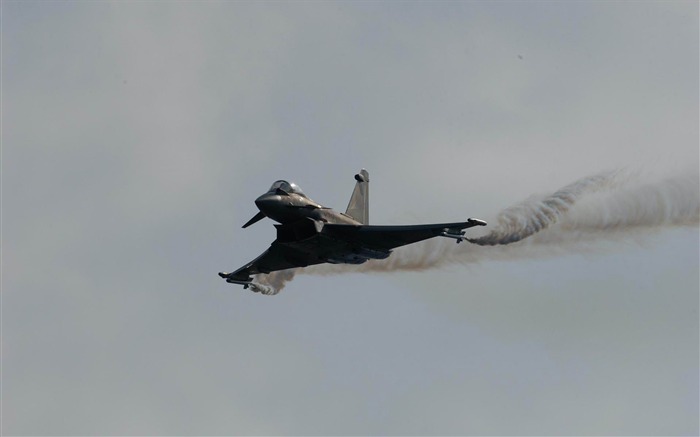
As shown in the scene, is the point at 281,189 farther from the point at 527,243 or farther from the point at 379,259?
the point at 527,243

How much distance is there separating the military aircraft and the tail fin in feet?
12.2

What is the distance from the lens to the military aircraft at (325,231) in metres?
60.5

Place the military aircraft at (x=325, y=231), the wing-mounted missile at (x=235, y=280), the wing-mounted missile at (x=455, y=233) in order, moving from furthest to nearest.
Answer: the wing-mounted missile at (x=235, y=280) < the military aircraft at (x=325, y=231) < the wing-mounted missile at (x=455, y=233)

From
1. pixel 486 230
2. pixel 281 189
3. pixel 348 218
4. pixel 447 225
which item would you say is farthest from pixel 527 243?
pixel 281 189

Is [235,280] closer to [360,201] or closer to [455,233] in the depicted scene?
[360,201]

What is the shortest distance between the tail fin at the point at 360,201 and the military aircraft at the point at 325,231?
3715mm

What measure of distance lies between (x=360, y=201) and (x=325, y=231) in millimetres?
9311

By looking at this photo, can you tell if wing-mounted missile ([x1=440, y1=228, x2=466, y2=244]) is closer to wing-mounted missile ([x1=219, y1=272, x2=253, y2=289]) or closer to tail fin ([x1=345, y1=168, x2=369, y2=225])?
tail fin ([x1=345, y1=168, x2=369, y2=225])

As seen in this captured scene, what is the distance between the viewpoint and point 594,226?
209 feet

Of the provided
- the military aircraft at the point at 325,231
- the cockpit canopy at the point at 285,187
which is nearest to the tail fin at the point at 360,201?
the military aircraft at the point at 325,231

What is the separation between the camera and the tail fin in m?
69.9

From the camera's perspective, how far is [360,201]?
233 ft

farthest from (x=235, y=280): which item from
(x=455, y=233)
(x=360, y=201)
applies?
(x=455, y=233)

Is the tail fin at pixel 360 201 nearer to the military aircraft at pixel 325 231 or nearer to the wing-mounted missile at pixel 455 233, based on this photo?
the military aircraft at pixel 325 231
